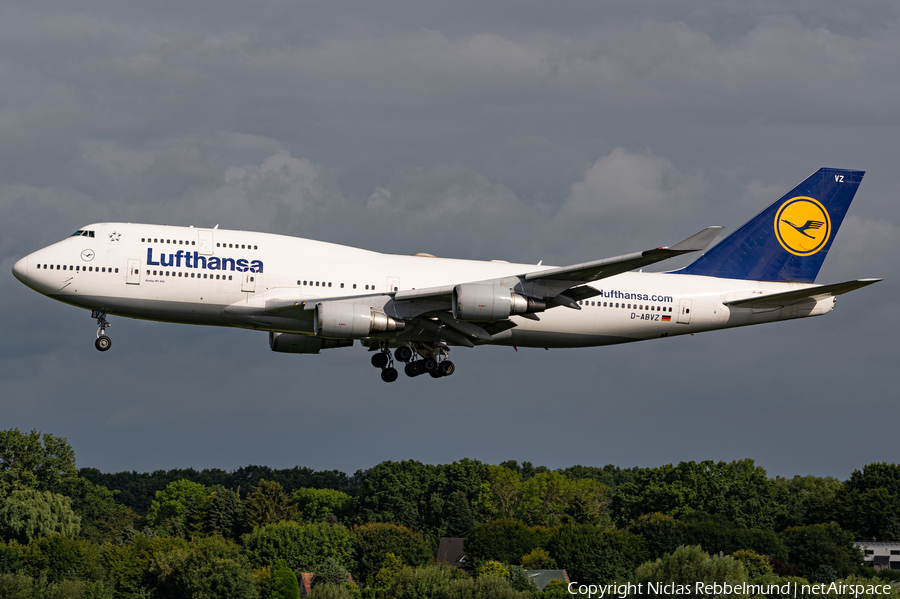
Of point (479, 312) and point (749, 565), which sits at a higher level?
point (479, 312)

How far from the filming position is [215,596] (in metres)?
104

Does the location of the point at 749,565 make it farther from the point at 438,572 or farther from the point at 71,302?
the point at 71,302

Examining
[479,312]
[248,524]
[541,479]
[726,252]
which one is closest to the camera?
[479,312]

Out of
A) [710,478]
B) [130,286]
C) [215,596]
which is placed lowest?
[215,596]

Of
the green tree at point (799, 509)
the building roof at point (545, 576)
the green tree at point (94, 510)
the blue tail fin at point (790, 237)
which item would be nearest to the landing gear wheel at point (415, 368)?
the blue tail fin at point (790, 237)

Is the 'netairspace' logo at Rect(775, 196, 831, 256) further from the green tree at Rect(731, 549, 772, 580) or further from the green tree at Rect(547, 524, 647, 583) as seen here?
the green tree at Rect(547, 524, 647, 583)

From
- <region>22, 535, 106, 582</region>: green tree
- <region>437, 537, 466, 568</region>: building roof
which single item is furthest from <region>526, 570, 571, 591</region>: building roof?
<region>22, 535, 106, 582</region>: green tree

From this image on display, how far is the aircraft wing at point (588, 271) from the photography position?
39344 millimetres

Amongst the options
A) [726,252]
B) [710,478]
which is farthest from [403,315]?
[710,478]

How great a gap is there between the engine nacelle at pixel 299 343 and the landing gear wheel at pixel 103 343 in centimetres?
890

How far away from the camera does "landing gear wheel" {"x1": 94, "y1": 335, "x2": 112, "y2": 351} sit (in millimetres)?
45219

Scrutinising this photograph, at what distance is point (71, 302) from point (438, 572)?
6290 centimetres

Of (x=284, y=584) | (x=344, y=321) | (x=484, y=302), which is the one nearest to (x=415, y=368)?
(x=344, y=321)

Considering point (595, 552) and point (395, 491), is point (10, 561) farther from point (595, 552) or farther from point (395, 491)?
point (395, 491)
